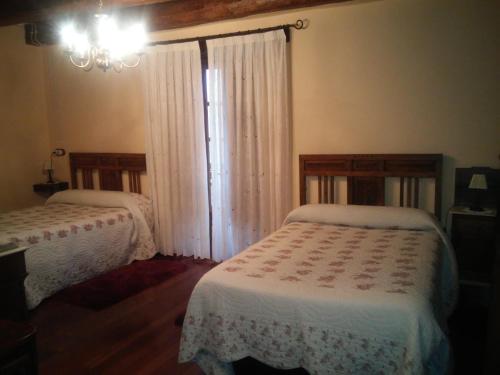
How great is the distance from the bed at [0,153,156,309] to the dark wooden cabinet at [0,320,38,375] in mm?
1886

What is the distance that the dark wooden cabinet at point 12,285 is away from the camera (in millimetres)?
2643

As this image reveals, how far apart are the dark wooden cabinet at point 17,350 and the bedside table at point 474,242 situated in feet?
8.82

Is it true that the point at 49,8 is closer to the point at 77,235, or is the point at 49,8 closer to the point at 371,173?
the point at 77,235

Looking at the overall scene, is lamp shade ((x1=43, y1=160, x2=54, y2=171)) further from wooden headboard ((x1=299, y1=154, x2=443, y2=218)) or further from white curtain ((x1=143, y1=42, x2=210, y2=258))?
wooden headboard ((x1=299, y1=154, x2=443, y2=218))

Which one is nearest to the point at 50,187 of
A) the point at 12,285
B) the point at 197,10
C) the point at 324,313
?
the point at 12,285

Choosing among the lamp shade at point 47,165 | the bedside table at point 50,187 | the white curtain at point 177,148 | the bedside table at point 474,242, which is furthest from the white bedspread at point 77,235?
the bedside table at point 474,242

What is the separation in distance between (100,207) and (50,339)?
1.80 m

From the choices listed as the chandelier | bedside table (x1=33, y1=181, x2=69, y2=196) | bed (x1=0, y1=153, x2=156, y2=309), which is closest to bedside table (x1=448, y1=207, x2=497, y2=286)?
the chandelier

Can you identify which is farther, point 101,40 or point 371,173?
Answer: point 371,173

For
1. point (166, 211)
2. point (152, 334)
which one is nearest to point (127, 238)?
point (166, 211)

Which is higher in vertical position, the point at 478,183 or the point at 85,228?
the point at 478,183

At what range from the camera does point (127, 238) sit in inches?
160

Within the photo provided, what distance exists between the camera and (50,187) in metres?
4.88

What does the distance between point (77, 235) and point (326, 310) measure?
2631 millimetres
